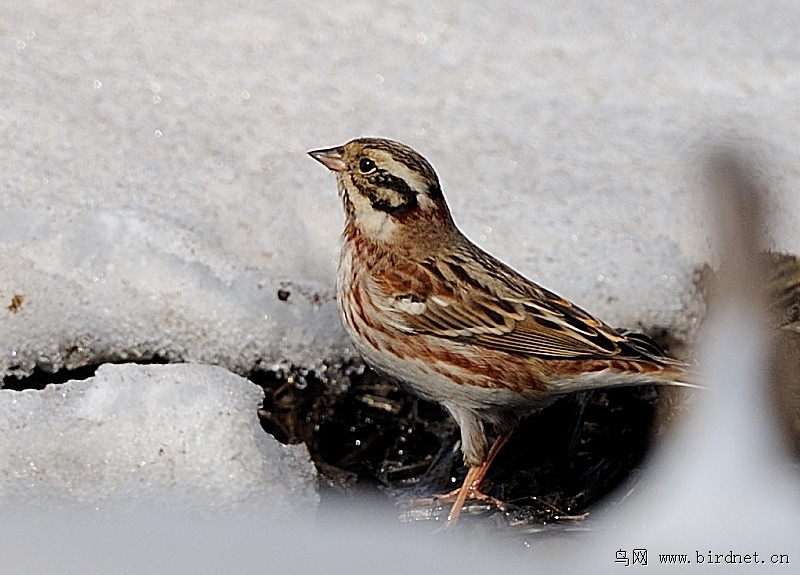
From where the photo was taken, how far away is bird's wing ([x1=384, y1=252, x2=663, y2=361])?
3.98 metres

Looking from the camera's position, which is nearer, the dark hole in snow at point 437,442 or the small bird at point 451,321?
the small bird at point 451,321

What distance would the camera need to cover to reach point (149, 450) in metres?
3.95

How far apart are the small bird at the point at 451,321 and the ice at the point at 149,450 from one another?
1.60 feet

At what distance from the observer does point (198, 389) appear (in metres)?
4.14

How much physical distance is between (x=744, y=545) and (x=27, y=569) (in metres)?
1.63

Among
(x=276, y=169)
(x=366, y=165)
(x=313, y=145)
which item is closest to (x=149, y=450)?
(x=366, y=165)

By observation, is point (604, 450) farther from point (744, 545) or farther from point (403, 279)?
point (744, 545)

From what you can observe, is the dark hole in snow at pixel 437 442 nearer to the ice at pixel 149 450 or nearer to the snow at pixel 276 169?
the snow at pixel 276 169

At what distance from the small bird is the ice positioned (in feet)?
1.60

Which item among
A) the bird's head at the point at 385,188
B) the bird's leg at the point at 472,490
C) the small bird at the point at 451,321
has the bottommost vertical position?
the bird's leg at the point at 472,490

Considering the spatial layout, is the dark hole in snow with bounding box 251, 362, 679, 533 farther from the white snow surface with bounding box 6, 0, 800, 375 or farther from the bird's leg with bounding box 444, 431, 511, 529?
the white snow surface with bounding box 6, 0, 800, 375

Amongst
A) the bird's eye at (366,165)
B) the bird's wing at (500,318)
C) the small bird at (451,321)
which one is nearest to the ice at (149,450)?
the small bird at (451,321)

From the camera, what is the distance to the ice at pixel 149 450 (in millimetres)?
3779

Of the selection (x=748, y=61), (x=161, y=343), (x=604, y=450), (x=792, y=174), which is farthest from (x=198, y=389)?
(x=748, y=61)
